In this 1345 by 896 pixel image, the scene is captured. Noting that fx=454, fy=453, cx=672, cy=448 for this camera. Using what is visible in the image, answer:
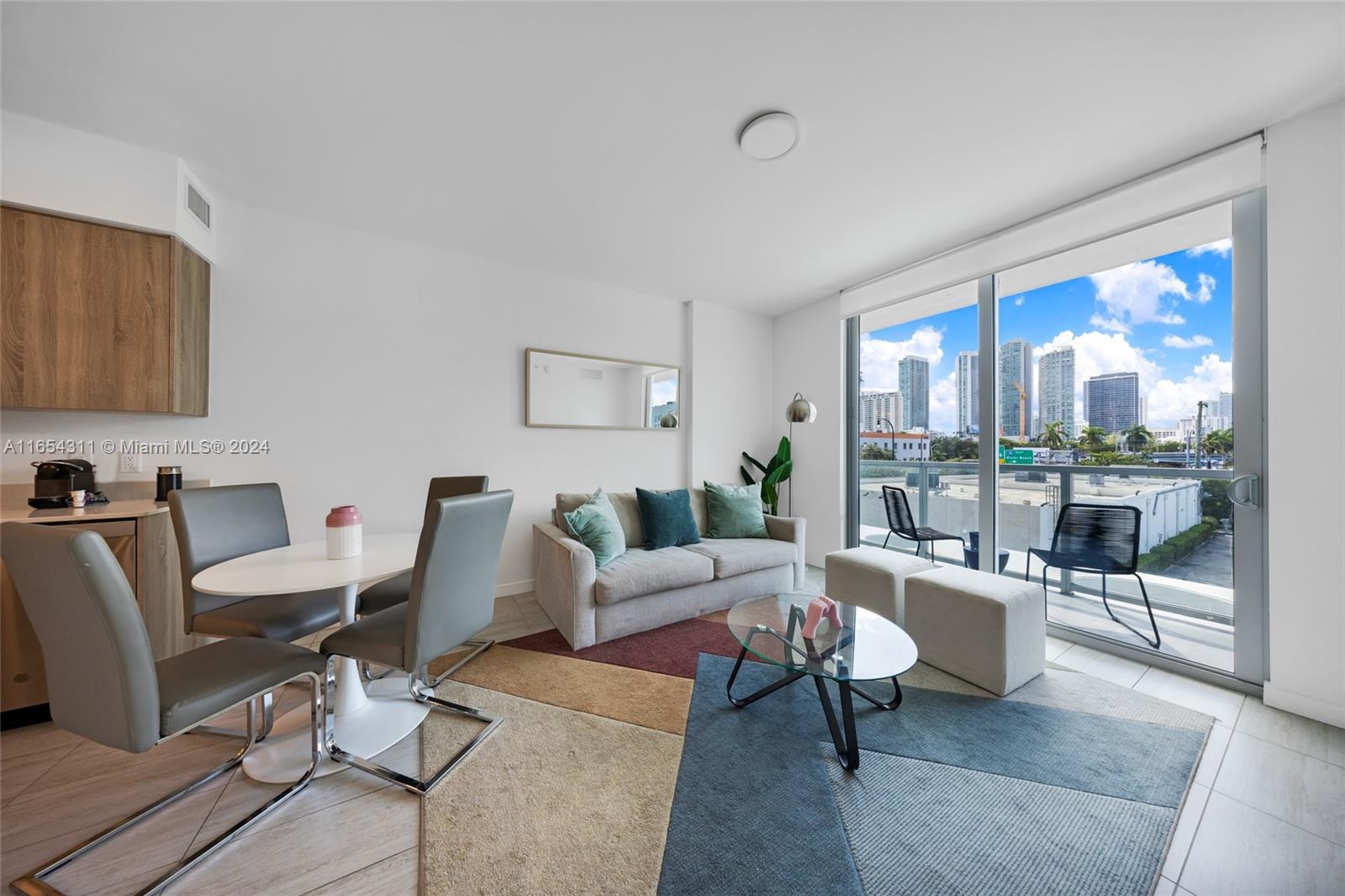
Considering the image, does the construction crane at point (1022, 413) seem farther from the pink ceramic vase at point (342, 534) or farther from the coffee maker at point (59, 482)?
the coffee maker at point (59, 482)

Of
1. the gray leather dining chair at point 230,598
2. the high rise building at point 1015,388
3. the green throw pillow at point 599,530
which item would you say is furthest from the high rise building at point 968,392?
the gray leather dining chair at point 230,598

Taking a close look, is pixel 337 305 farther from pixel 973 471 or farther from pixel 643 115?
pixel 973 471

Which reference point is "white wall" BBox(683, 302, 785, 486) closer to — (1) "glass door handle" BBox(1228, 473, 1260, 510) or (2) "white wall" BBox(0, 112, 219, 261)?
(1) "glass door handle" BBox(1228, 473, 1260, 510)

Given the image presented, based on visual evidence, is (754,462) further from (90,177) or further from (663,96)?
(90,177)

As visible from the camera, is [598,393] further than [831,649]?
Yes

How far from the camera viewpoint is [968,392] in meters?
3.28

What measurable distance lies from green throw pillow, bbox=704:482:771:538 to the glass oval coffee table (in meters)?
1.22

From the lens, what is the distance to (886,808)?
146 cm

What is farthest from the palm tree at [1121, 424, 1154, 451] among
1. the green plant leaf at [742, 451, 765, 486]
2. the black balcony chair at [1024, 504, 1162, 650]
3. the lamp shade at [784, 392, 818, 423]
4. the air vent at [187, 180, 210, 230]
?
the air vent at [187, 180, 210, 230]

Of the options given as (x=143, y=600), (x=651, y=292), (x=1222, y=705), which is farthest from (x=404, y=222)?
(x=1222, y=705)

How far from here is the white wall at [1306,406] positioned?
6.07 feet

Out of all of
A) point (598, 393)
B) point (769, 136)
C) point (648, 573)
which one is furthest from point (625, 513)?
point (769, 136)

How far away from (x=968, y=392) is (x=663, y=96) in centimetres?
281

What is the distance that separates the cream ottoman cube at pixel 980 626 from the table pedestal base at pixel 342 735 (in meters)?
2.44
